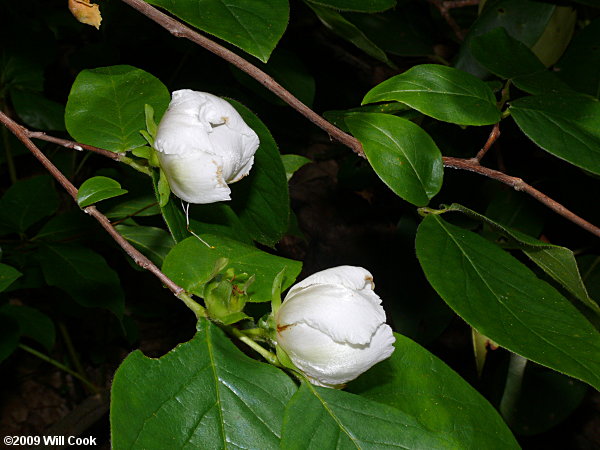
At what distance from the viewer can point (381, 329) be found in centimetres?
56

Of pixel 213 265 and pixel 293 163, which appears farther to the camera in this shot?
pixel 293 163

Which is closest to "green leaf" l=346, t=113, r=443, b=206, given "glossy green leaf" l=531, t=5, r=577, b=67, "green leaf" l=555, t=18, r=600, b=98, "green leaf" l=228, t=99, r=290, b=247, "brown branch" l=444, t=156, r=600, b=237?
"brown branch" l=444, t=156, r=600, b=237

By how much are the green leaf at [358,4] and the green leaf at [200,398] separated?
482mm

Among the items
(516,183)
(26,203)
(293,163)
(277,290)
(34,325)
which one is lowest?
(34,325)

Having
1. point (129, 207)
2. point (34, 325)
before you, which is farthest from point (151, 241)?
point (34, 325)

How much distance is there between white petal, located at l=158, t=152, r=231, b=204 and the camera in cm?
62

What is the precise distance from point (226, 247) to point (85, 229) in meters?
0.69

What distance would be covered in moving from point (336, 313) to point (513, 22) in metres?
1.12

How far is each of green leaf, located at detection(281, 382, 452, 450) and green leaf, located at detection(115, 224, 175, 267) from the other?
0.53m

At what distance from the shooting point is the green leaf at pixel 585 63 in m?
1.29

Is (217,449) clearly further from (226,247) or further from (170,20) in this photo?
(170,20)

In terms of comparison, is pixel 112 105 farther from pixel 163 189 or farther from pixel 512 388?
pixel 512 388

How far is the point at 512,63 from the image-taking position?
1061 millimetres

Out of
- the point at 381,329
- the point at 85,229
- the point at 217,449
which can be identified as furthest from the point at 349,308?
the point at 85,229
